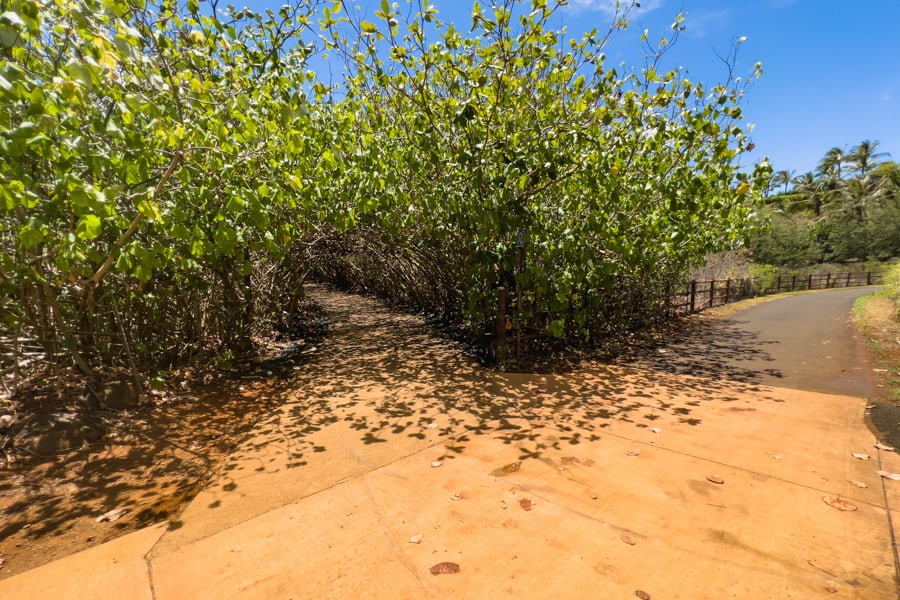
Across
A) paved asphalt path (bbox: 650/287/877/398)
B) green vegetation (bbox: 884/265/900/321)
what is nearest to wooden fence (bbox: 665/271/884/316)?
paved asphalt path (bbox: 650/287/877/398)

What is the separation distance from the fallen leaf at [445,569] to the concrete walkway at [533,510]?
0.09ft

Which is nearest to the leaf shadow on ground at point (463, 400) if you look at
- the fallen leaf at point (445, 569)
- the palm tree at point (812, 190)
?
the fallen leaf at point (445, 569)

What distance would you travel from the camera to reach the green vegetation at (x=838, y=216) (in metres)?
29.6

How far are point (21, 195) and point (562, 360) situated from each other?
6616mm

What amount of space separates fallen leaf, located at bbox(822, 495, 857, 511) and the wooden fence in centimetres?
880

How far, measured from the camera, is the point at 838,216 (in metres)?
37.8

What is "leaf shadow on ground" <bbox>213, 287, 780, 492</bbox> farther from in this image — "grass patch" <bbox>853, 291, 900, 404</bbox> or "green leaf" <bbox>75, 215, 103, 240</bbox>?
"green leaf" <bbox>75, 215, 103, 240</bbox>

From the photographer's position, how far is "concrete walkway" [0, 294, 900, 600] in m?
2.27

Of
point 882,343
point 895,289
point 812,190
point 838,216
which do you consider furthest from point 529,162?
point 812,190

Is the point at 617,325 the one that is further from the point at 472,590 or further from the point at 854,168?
the point at 854,168

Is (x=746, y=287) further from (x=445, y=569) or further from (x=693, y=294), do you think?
(x=445, y=569)

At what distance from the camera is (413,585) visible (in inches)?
88.8

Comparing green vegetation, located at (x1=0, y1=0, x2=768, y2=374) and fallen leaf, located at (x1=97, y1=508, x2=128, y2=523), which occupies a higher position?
green vegetation, located at (x1=0, y1=0, x2=768, y2=374)

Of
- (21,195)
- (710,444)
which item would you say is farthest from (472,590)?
(21,195)
